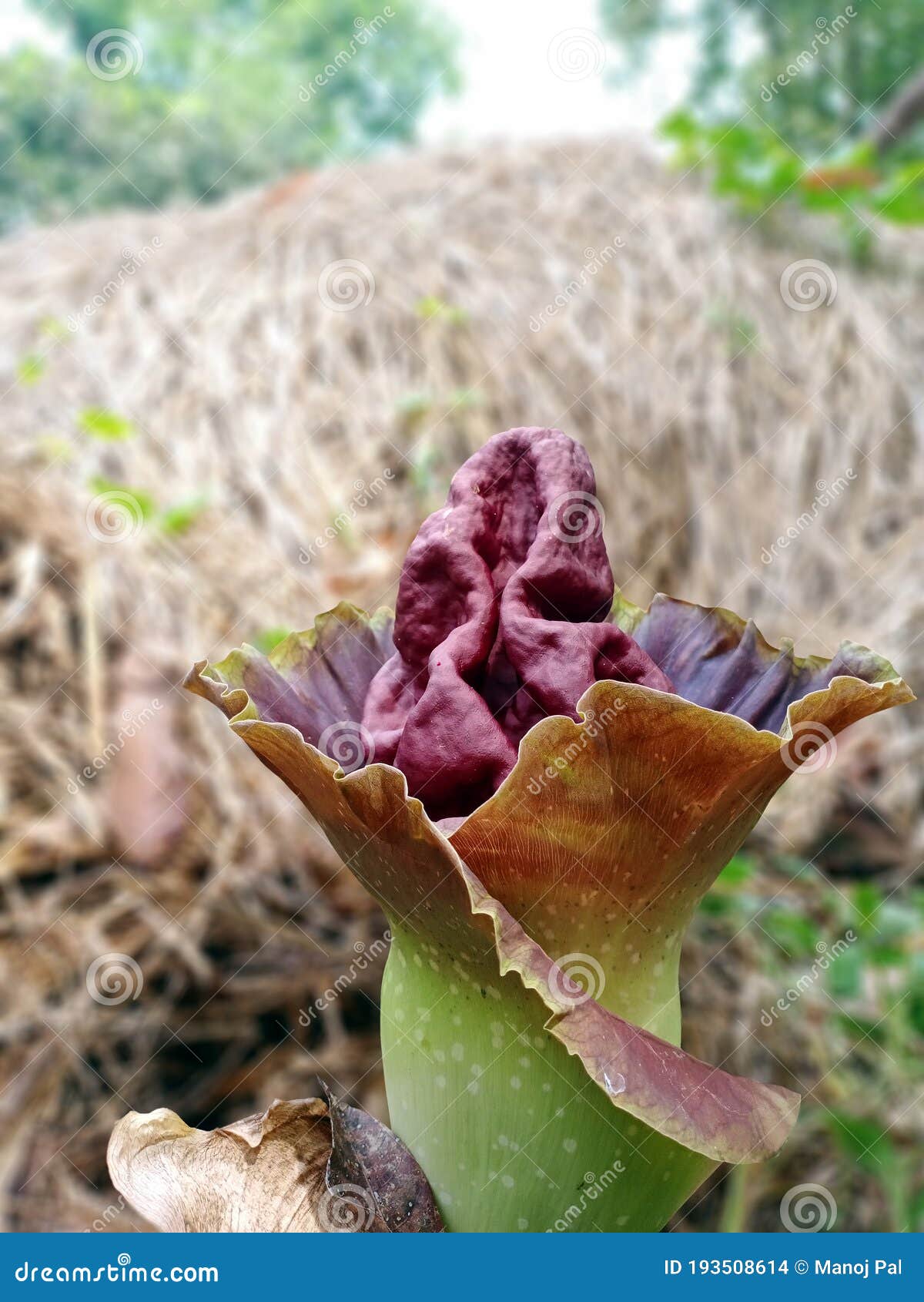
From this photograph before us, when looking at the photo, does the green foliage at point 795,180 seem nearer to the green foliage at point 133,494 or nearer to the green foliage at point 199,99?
the green foliage at point 199,99

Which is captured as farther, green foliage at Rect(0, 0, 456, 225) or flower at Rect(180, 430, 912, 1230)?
green foliage at Rect(0, 0, 456, 225)

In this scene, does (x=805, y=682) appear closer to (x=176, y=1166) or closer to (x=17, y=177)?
(x=176, y=1166)

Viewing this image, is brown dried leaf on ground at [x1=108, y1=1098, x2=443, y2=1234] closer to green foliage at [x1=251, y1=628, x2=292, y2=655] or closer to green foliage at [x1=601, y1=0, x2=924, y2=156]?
green foliage at [x1=251, y1=628, x2=292, y2=655]

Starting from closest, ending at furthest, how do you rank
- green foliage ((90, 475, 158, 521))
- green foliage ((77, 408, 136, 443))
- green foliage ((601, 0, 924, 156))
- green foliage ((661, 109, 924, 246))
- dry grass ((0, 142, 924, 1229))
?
1. dry grass ((0, 142, 924, 1229))
2. green foliage ((90, 475, 158, 521))
3. green foliage ((77, 408, 136, 443))
4. green foliage ((661, 109, 924, 246))
5. green foliage ((601, 0, 924, 156))

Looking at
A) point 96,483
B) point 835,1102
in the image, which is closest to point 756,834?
point 835,1102

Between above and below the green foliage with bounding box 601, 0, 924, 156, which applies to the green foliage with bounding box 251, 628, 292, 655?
below

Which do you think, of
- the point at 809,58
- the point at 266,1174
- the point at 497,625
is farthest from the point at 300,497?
the point at 809,58

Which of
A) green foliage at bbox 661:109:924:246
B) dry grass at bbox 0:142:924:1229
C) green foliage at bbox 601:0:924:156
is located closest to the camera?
dry grass at bbox 0:142:924:1229

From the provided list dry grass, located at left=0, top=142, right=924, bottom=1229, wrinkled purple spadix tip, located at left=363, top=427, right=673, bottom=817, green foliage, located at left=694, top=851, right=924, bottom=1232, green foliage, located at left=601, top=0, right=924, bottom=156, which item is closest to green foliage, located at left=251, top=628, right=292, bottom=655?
dry grass, located at left=0, top=142, right=924, bottom=1229
